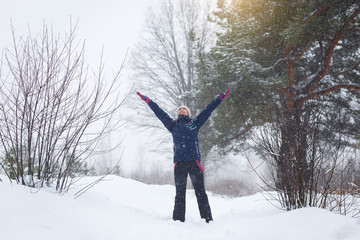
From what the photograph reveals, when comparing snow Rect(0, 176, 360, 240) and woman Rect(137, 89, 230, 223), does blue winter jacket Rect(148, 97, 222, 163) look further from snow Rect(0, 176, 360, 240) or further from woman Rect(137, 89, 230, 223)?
snow Rect(0, 176, 360, 240)

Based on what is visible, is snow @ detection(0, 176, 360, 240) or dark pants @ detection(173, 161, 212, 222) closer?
snow @ detection(0, 176, 360, 240)

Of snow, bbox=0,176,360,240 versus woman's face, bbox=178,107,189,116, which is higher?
woman's face, bbox=178,107,189,116

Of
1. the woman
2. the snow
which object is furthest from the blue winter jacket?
the snow

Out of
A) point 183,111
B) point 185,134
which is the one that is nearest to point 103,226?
point 185,134

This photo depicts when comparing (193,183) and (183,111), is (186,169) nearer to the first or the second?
(193,183)

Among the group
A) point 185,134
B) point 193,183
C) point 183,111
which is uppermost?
point 183,111

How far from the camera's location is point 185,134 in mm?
3361

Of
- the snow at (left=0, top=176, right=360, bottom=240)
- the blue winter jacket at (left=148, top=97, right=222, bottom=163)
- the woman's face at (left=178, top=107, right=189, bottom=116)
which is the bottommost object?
the snow at (left=0, top=176, right=360, bottom=240)

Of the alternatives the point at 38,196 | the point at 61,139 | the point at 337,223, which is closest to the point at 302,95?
the point at 337,223

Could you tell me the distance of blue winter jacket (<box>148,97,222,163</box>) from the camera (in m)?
3.29

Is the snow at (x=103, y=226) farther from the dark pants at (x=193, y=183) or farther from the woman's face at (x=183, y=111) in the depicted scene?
the woman's face at (x=183, y=111)

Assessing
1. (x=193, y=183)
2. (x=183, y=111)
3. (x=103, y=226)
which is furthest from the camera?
(x=183, y=111)

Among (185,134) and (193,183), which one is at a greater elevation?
(185,134)

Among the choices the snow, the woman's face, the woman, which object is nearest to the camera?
the snow
